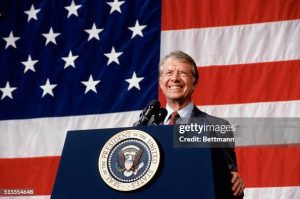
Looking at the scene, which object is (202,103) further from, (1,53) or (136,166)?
(136,166)

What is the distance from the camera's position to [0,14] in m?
4.30

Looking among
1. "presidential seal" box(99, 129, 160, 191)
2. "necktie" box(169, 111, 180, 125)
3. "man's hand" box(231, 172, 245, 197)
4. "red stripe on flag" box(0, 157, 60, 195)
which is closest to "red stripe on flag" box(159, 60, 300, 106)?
"red stripe on flag" box(0, 157, 60, 195)

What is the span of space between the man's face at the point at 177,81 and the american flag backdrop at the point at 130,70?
5.38 ft

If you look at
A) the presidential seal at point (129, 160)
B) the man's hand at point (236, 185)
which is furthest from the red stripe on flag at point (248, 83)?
the presidential seal at point (129, 160)

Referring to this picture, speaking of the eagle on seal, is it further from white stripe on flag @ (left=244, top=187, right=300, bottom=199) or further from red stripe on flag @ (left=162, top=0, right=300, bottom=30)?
red stripe on flag @ (left=162, top=0, right=300, bottom=30)

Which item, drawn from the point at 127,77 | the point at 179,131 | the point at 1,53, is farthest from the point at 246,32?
the point at 179,131

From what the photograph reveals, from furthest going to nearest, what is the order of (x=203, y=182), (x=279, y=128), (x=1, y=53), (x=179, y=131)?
(x=1, y=53) → (x=279, y=128) → (x=179, y=131) → (x=203, y=182)

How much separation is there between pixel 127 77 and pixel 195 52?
20.8 inches

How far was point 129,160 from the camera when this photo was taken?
53.5 inches

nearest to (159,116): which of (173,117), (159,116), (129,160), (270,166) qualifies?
(159,116)

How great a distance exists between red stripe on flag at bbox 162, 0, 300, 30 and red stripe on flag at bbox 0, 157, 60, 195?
1.33 metres

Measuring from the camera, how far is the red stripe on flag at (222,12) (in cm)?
371

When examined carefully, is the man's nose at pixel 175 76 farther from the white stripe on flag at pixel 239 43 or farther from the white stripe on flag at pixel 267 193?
the white stripe on flag at pixel 239 43

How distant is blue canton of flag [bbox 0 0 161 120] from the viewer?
12.6ft
